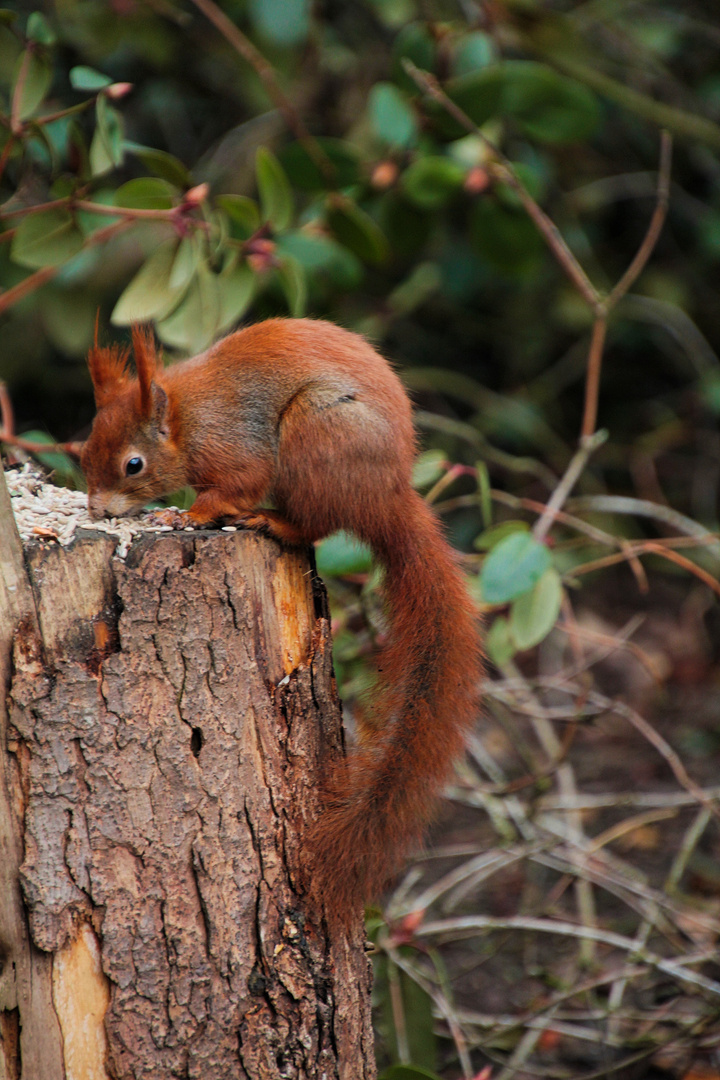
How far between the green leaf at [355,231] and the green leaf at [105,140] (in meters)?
0.65

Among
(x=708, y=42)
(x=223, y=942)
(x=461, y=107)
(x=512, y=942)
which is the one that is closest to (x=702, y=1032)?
(x=512, y=942)

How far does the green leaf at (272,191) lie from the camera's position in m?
2.16

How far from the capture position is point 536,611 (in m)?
2.00

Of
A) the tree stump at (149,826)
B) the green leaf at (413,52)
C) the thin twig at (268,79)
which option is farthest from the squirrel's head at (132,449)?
the green leaf at (413,52)

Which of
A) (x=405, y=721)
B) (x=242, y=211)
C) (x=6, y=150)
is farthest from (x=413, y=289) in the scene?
(x=405, y=721)

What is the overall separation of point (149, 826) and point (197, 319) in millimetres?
1191

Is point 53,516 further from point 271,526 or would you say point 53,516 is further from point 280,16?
point 280,16

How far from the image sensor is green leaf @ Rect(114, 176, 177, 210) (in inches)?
79.0

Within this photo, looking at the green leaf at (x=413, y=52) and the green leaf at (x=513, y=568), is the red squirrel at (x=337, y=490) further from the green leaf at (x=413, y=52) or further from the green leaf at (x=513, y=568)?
the green leaf at (x=413, y=52)

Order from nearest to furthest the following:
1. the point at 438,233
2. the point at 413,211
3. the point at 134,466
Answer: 1. the point at 134,466
2. the point at 413,211
3. the point at 438,233

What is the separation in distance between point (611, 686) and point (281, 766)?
265 cm

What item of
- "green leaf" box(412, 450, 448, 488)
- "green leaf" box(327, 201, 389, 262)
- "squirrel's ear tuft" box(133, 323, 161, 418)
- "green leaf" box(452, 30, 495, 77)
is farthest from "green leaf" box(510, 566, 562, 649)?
"green leaf" box(452, 30, 495, 77)

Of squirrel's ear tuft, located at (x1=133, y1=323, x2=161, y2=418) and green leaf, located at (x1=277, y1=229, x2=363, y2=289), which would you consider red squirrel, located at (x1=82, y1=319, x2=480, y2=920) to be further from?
green leaf, located at (x1=277, y1=229, x2=363, y2=289)

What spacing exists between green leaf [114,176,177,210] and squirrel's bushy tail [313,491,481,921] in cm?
86
